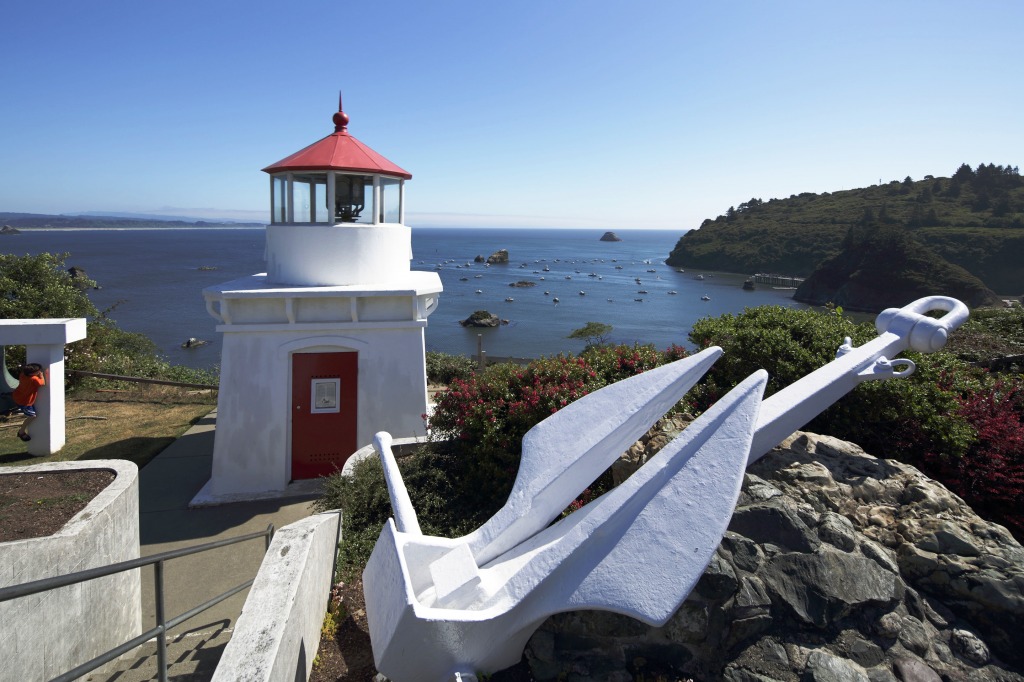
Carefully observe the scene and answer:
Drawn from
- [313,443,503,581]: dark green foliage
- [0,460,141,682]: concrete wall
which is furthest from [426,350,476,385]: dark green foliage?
[0,460,141,682]: concrete wall

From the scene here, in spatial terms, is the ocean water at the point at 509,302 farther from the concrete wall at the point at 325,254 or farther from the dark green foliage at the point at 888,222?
the concrete wall at the point at 325,254

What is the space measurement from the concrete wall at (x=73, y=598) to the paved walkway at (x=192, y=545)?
0.34 m

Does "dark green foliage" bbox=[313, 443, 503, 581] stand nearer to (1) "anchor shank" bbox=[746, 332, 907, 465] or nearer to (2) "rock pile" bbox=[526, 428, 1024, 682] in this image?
(2) "rock pile" bbox=[526, 428, 1024, 682]

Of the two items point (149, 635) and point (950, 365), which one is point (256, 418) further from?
point (950, 365)

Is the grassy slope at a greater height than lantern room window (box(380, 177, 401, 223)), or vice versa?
lantern room window (box(380, 177, 401, 223))

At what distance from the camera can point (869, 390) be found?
6617 millimetres

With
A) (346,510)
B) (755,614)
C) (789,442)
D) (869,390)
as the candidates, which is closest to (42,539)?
(346,510)

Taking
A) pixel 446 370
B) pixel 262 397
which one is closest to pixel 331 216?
pixel 262 397

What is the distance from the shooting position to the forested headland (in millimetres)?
53250

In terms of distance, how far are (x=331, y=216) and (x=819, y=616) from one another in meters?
7.75

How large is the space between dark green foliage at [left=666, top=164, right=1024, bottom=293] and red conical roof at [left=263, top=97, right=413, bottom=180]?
71254 millimetres

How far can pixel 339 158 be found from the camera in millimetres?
8734

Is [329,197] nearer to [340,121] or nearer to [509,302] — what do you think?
[340,121]

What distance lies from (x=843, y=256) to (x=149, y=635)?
67.0m
